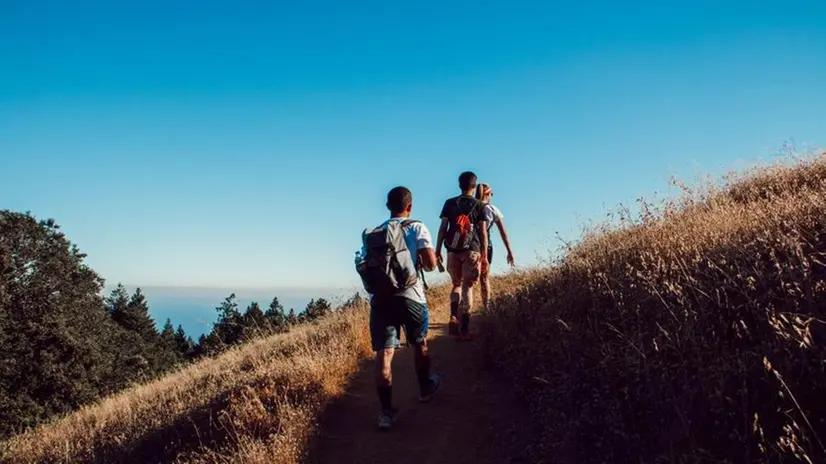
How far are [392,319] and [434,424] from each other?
1253 mm

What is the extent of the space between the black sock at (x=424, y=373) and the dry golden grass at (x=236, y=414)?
A: 48.0 inches

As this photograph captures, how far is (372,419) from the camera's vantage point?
607 cm

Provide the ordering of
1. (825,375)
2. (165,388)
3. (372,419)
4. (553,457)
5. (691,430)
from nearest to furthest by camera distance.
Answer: (825,375) < (691,430) < (553,457) < (372,419) < (165,388)

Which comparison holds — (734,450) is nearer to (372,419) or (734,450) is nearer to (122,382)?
(372,419)

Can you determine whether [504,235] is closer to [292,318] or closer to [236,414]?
[236,414]

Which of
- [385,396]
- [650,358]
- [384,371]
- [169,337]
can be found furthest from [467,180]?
[169,337]

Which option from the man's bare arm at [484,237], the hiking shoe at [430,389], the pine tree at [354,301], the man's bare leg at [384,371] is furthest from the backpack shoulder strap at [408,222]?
the pine tree at [354,301]

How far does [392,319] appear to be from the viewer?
5586 mm

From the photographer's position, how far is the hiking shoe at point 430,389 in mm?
6109

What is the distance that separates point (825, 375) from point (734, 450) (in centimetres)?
72

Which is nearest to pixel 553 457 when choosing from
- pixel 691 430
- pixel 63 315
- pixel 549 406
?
pixel 549 406

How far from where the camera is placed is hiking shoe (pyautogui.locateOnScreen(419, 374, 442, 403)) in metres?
6.11

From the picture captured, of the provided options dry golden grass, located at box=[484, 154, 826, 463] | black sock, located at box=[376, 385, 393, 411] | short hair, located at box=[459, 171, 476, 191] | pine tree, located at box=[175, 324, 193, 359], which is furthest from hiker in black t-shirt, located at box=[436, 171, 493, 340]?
pine tree, located at box=[175, 324, 193, 359]

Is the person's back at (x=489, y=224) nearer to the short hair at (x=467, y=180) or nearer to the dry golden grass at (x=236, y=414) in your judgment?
the short hair at (x=467, y=180)
